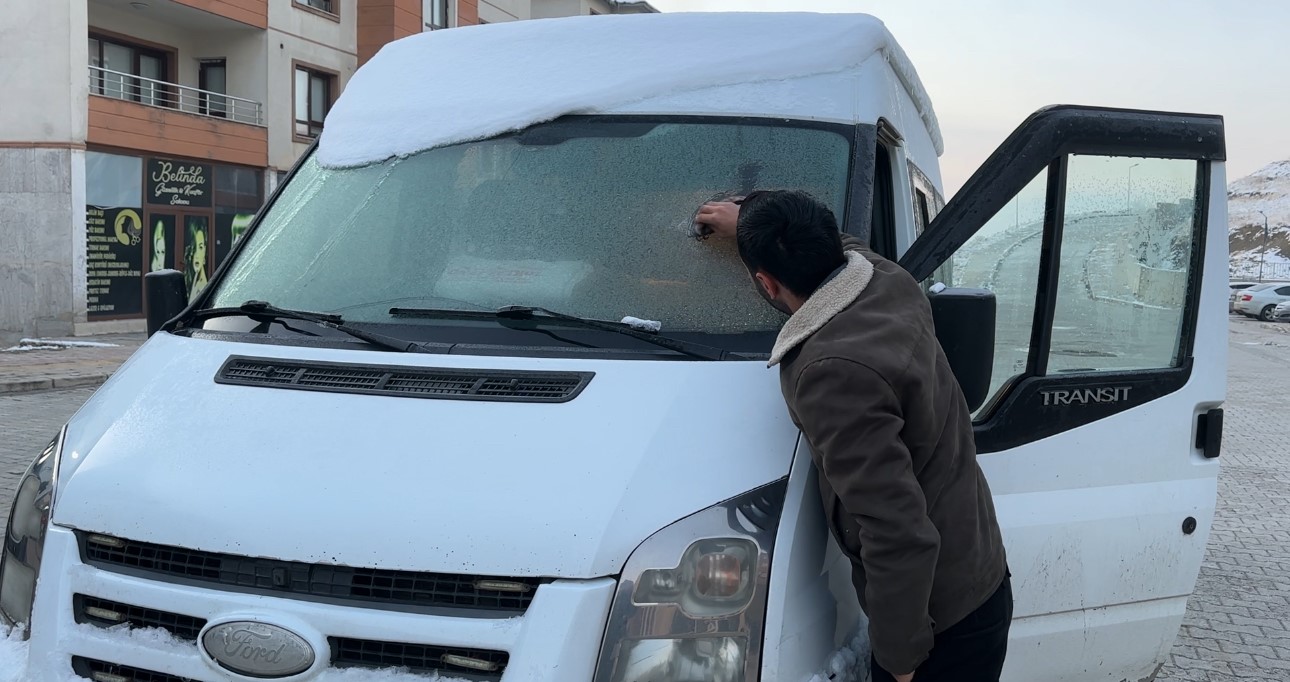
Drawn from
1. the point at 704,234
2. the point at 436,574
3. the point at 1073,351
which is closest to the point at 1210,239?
the point at 1073,351

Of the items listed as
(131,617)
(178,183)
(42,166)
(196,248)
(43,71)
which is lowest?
(131,617)

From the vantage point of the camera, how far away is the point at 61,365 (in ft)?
55.0

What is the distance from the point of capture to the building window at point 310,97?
2851cm

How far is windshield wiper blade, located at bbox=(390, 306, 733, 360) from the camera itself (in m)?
2.88

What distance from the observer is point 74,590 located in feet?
8.39

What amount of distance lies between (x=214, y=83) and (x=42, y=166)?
609cm

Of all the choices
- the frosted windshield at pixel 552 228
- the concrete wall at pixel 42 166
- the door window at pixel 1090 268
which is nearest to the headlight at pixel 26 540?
the frosted windshield at pixel 552 228

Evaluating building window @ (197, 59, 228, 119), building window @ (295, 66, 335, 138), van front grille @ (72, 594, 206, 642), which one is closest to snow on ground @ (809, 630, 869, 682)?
van front grille @ (72, 594, 206, 642)

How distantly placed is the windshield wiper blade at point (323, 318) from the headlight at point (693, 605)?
0.90 m

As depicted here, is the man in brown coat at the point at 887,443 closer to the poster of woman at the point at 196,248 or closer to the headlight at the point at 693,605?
the headlight at the point at 693,605

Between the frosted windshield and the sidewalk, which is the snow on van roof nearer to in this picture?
the frosted windshield

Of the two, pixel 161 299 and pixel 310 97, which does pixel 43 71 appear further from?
pixel 161 299

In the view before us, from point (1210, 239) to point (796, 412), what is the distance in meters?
1.76

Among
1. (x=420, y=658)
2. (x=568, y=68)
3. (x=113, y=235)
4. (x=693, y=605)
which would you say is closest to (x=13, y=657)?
(x=420, y=658)
